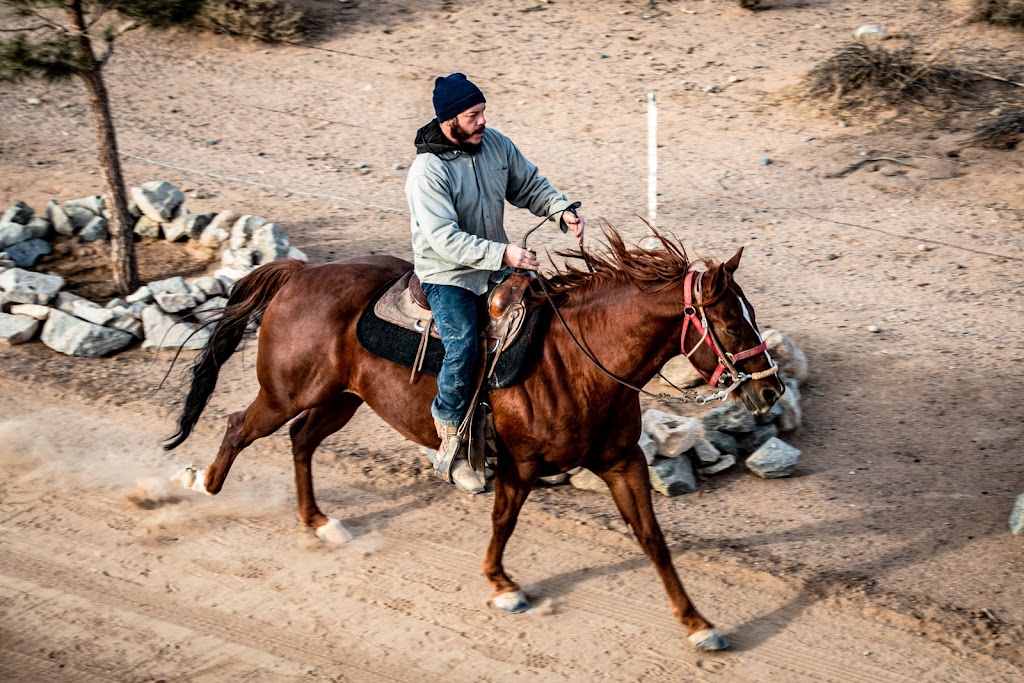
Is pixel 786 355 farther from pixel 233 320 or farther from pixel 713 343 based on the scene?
pixel 233 320

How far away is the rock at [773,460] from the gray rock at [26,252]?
7.00 meters

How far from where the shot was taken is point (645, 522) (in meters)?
5.45

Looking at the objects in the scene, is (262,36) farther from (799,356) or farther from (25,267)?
(799,356)

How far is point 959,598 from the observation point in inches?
223

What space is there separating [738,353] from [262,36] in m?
12.7

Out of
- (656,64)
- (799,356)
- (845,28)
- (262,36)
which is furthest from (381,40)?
(799,356)

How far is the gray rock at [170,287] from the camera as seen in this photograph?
8.95 m

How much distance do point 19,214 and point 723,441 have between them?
286 inches

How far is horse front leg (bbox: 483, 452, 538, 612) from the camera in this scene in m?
5.54

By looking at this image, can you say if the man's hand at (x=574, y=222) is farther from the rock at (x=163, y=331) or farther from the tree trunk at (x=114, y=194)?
the tree trunk at (x=114, y=194)

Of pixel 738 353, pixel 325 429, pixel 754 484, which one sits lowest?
pixel 754 484

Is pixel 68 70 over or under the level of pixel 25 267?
over

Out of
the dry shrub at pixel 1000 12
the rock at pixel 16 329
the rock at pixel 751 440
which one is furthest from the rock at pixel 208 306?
the dry shrub at pixel 1000 12

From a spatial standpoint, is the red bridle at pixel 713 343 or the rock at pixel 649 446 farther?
the rock at pixel 649 446
